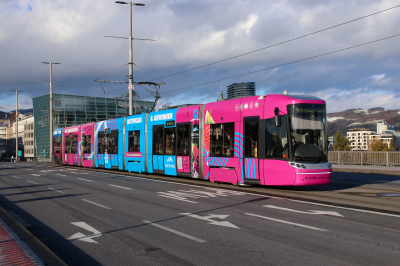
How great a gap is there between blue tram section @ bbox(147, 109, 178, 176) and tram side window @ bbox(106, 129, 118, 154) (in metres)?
4.67

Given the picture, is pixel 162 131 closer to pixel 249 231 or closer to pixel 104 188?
pixel 104 188

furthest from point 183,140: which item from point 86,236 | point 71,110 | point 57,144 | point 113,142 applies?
point 71,110

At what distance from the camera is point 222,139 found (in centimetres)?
1573

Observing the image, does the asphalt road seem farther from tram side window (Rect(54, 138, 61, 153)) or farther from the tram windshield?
tram side window (Rect(54, 138, 61, 153))

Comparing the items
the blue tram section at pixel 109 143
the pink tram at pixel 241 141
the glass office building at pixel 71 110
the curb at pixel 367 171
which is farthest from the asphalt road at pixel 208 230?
the glass office building at pixel 71 110

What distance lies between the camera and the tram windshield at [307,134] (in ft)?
41.6

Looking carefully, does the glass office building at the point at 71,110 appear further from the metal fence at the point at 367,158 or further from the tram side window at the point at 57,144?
the metal fence at the point at 367,158

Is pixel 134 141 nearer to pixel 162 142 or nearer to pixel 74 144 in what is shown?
pixel 162 142

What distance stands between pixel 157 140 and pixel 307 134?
9.52m

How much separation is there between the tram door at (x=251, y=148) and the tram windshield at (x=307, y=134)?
5.19 ft

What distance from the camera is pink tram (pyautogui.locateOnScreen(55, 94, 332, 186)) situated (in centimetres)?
1275

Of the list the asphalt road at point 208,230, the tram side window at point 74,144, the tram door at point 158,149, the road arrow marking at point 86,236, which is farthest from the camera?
the tram side window at point 74,144

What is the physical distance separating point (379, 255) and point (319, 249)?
34.7 inches

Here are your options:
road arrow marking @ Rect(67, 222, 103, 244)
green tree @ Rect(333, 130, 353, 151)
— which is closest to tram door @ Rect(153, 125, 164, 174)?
road arrow marking @ Rect(67, 222, 103, 244)
